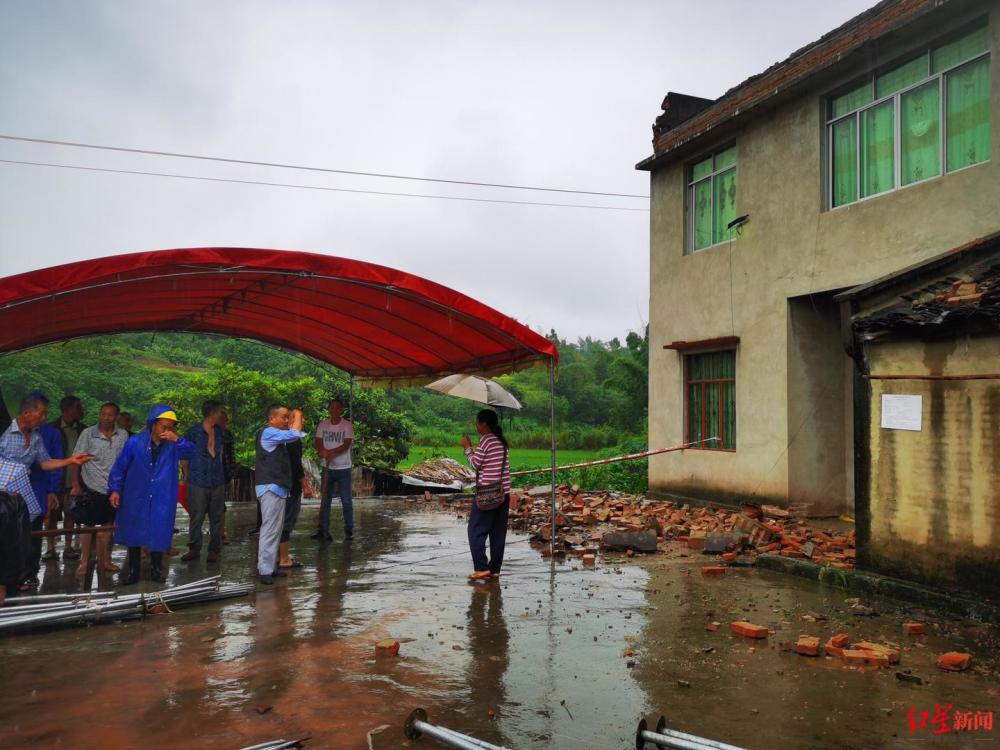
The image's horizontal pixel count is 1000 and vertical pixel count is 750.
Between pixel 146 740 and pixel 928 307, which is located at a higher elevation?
pixel 928 307

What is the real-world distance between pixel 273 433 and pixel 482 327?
10.8ft

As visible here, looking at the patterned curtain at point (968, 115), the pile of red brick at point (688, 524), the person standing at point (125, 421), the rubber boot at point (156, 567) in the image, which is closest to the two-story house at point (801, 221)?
the patterned curtain at point (968, 115)

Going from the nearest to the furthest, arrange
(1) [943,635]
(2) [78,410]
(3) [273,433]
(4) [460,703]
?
1. (4) [460,703]
2. (1) [943,635]
3. (3) [273,433]
4. (2) [78,410]

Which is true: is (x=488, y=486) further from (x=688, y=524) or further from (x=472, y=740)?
(x=688, y=524)

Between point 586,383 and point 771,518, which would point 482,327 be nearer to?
point 771,518

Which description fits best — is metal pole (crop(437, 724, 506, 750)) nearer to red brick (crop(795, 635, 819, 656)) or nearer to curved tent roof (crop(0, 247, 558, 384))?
red brick (crop(795, 635, 819, 656))

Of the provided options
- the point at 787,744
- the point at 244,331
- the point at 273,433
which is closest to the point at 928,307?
the point at 787,744

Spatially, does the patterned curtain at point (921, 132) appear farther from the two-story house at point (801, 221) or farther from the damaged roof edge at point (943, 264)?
the damaged roof edge at point (943, 264)

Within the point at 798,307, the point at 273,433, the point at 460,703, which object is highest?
the point at 798,307

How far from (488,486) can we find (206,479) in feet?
11.3

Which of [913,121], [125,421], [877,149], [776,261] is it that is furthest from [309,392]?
[913,121]

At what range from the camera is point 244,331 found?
1338 cm

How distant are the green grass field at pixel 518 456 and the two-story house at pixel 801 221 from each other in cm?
1333

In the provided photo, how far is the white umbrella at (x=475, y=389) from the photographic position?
40.5ft
